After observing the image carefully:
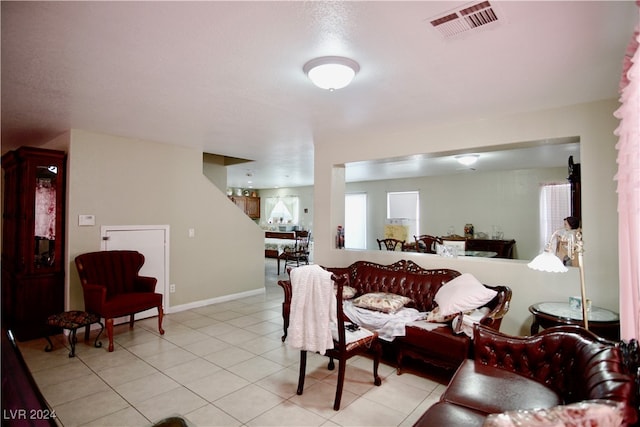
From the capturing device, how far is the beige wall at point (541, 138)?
9.39ft

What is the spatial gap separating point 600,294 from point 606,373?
70.4 inches

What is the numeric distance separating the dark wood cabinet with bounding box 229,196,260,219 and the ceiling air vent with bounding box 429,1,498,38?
33.9ft

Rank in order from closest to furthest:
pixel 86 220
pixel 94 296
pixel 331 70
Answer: pixel 331 70, pixel 94 296, pixel 86 220

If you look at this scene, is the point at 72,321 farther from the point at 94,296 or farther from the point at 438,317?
the point at 438,317

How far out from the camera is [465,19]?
1.75 meters

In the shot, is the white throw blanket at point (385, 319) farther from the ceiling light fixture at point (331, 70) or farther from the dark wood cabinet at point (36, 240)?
the dark wood cabinet at point (36, 240)

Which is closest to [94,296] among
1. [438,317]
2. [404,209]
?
[438,317]

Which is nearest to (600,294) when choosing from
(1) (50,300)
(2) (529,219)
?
(2) (529,219)

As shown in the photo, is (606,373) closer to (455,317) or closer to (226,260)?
(455,317)

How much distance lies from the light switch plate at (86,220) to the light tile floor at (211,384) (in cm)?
134

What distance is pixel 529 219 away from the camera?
7.18 meters

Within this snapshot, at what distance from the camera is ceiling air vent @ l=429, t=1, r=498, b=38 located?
5.44ft

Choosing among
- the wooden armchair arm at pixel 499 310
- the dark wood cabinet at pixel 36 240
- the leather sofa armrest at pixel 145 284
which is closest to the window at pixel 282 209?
the leather sofa armrest at pixel 145 284

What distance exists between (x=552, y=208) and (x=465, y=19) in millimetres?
6655
